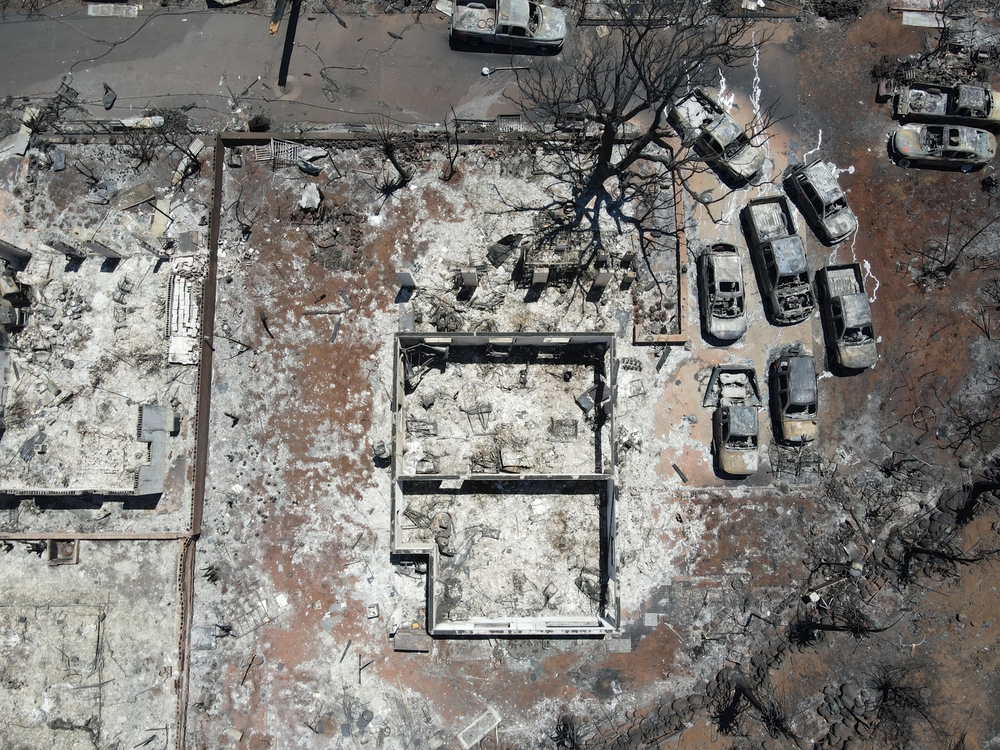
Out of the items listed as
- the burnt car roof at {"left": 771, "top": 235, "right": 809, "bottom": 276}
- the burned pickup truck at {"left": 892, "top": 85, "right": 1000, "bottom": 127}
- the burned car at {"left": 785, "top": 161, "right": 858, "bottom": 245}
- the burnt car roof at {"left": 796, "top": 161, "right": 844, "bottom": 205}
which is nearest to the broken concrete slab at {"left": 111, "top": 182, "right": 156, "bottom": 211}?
the burnt car roof at {"left": 771, "top": 235, "right": 809, "bottom": 276}

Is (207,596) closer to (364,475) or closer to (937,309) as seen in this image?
(364,475)

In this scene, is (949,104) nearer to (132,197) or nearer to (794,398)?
(794,398)

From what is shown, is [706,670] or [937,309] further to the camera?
[937,309]

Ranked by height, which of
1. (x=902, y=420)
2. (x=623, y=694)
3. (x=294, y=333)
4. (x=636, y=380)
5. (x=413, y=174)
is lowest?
(x=623, y=694)

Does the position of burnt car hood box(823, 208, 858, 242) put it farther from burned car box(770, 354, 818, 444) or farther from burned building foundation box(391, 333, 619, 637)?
burned building foundation box(391, 333, 619, 637)

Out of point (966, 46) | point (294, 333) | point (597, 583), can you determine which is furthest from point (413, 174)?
point (966, 46)

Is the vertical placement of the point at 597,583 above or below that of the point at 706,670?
above

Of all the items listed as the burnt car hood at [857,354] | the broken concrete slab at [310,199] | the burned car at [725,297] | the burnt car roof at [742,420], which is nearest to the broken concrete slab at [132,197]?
the broken concrete slab at [310,199]

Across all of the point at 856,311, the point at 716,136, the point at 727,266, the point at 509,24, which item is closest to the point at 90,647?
the point at 727,266
